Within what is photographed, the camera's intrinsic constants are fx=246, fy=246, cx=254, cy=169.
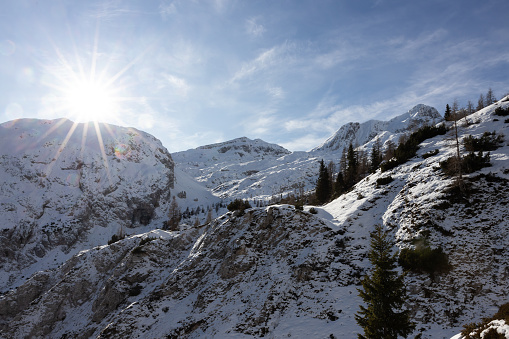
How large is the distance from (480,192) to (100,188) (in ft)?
435

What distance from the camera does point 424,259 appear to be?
2123 centimetres

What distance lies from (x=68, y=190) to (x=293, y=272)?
11579cm

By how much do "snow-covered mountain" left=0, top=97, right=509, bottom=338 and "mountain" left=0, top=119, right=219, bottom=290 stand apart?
52492 mm

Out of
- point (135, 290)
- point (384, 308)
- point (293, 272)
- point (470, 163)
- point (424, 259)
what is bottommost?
point (135, 290)

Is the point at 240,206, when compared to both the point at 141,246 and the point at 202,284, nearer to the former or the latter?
the point at 202,284

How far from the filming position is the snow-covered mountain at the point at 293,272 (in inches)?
776

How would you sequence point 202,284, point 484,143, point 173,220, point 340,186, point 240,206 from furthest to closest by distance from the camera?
1. point 173,220
2. point 340,186
3. point 240,206
4. point 202,284
5. point 484,143

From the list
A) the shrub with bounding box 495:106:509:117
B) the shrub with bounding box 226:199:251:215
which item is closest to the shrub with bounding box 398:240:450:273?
the shrub with bounding box 226:199:251:215

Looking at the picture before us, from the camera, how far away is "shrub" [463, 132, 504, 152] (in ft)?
100.0

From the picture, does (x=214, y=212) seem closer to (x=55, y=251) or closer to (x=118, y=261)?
(x=55, y=251)

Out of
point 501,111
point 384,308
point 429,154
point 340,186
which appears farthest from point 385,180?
point 384,308

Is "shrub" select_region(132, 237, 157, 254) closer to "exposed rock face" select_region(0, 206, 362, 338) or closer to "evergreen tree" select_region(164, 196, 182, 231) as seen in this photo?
"exposed rock face" select_region(0, 206, 362, 338)

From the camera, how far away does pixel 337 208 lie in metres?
37.8

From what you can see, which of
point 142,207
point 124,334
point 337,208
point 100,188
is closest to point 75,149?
point 100,188
